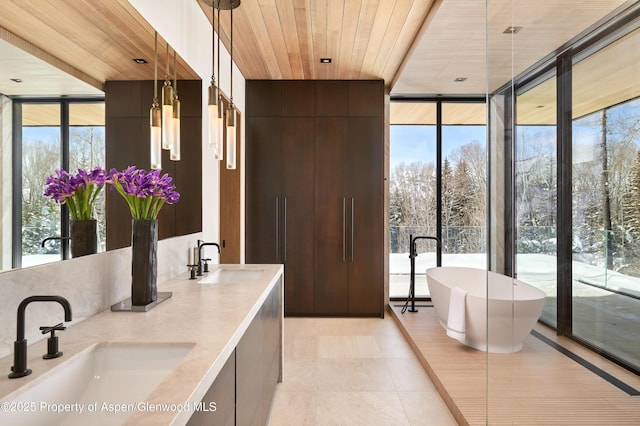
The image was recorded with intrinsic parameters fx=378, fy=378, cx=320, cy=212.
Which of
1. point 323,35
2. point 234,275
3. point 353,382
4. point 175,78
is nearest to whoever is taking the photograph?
point 175,78

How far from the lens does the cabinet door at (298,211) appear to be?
4.54 meters

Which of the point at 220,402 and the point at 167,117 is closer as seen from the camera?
the point at 220,402

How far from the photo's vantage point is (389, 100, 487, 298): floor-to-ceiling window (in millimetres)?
4984

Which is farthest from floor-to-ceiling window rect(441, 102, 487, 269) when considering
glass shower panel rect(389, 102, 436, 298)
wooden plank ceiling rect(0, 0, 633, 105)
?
wooden plank ceiling rect(0, 0, 633, 105)

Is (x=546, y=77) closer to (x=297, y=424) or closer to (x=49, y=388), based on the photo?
(x=49, y=388)

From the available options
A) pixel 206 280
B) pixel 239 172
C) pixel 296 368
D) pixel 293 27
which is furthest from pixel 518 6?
pixel 239 172

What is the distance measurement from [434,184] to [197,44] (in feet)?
11.2

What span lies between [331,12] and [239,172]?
2.07 metres

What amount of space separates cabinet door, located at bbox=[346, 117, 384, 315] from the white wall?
1.66 meters

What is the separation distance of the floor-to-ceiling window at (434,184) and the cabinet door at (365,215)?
0.52 meters

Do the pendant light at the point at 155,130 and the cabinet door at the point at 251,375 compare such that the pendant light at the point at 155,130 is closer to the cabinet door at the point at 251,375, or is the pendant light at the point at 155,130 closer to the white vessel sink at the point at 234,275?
the white vessel sink at the point at 234,275

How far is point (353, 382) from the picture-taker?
9.38 ft

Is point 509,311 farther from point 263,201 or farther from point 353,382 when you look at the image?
point 263,201

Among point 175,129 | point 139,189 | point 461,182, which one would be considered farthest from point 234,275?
point 461,182
